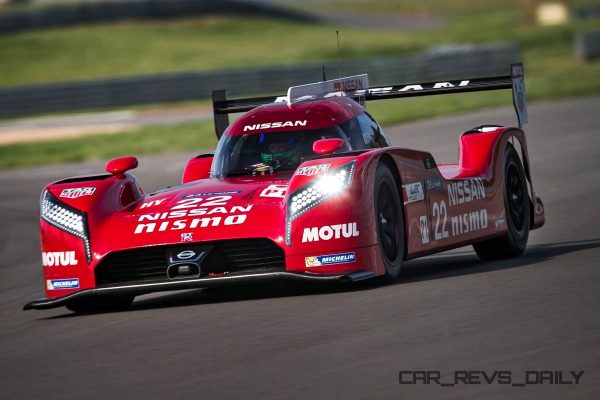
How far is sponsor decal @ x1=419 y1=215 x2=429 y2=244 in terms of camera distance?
9125 millimetres

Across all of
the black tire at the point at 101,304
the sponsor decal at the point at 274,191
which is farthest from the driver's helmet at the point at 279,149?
the black tire at the point at 101,304

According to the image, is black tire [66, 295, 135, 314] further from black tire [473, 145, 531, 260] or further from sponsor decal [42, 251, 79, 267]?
black tire [473, 145, 531, 260]

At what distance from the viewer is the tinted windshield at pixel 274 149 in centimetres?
976

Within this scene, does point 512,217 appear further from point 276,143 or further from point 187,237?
point 187,237

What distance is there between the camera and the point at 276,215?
837 cm

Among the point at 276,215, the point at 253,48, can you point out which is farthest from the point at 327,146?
the point at 253,48

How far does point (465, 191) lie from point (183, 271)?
2.50 meters

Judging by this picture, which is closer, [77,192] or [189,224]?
[189,224]

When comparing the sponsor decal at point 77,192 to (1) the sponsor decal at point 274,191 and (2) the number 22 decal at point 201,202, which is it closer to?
(2) the number 22 decal at point 201,202

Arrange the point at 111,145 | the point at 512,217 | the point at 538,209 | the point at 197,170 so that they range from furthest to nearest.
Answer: the point at 111,145, the point at 538,209, the point at 197,170, the point at 512,217

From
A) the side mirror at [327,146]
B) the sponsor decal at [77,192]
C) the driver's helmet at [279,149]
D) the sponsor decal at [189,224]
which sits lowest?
the sponsor decal at [189,224]

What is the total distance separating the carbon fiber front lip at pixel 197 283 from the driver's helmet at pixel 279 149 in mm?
1747

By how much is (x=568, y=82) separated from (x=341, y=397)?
3084 cm

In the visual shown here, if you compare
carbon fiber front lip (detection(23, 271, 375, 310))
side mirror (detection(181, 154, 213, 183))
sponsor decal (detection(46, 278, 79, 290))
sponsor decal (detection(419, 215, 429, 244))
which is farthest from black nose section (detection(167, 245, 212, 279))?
side mirror (detection(181, 154, 213, 183))
